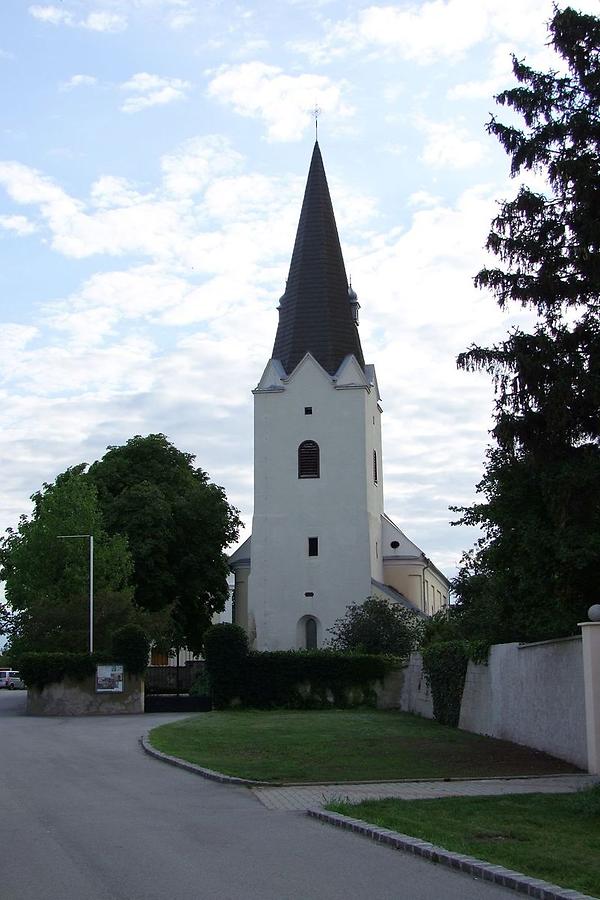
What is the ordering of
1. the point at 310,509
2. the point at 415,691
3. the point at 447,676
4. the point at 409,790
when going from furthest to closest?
the point at 310,509, the point at 415,691, the point at 447,676, the point at 409,790

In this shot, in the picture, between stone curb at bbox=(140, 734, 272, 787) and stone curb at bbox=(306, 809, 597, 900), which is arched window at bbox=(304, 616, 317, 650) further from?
stone curb at bbox=(306, 809, 597, 900)

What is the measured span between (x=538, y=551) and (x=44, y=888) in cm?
1073

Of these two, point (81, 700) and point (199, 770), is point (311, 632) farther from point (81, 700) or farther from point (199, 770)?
point (199, 770)

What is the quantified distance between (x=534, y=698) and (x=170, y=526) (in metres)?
36.5

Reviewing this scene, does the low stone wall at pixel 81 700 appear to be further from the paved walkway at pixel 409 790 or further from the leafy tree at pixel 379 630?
the paved walkway at pixel 409 790

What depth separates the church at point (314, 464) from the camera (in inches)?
2120

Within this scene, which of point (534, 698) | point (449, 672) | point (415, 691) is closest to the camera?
point (534, 698)

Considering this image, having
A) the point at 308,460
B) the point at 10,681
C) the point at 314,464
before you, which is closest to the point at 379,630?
the point at 314,464

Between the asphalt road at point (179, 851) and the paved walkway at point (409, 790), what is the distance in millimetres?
420

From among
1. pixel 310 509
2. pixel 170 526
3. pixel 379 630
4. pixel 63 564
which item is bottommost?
pixel 379 630

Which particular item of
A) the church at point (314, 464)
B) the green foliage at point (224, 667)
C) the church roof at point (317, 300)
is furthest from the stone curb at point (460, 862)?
the church roof at point (317, 300)

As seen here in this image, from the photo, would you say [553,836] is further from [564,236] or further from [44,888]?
[564,236]

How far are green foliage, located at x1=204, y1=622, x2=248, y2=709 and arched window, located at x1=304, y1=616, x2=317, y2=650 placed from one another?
51.3 ft

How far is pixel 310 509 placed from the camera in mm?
54594
